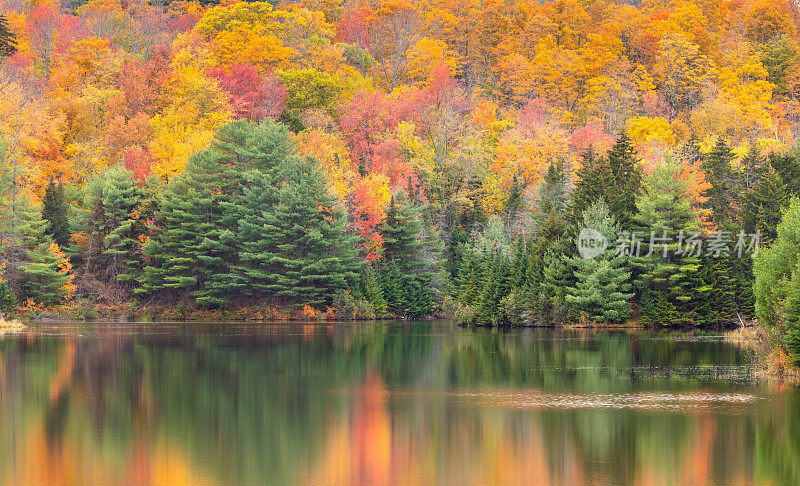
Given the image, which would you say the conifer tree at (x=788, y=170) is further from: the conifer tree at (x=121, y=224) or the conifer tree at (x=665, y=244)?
the conifer tree at (x=121, y=224)

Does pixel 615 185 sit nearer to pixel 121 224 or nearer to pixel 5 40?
pixel 121 224

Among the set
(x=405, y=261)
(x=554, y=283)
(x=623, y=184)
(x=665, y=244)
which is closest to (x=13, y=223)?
(x=405, y=261)

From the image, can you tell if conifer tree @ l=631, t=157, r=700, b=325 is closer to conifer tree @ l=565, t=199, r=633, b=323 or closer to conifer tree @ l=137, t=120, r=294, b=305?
conifer tree @ l=565, t=199, r=633, b=323

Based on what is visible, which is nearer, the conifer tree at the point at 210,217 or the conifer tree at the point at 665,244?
the conifer tree at the point at 665,244

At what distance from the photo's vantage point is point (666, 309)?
56156mm

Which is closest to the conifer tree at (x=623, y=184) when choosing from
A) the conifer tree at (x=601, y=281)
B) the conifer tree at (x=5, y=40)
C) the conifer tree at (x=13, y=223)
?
the conifer tree at (x=601, y=281)

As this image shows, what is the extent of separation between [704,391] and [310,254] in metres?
40.4

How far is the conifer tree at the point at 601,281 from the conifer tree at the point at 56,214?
32.5m

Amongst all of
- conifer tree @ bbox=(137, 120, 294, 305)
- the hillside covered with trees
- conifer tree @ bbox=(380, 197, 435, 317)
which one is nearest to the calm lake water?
the hillside covered with trees

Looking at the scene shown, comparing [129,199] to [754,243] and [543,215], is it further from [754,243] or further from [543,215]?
[754,243]

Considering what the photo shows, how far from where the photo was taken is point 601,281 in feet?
180

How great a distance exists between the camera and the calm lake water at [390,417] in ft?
53.5

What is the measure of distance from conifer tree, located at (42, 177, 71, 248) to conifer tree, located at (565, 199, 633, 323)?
3253 centimetres

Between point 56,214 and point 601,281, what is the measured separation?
34603 mm
